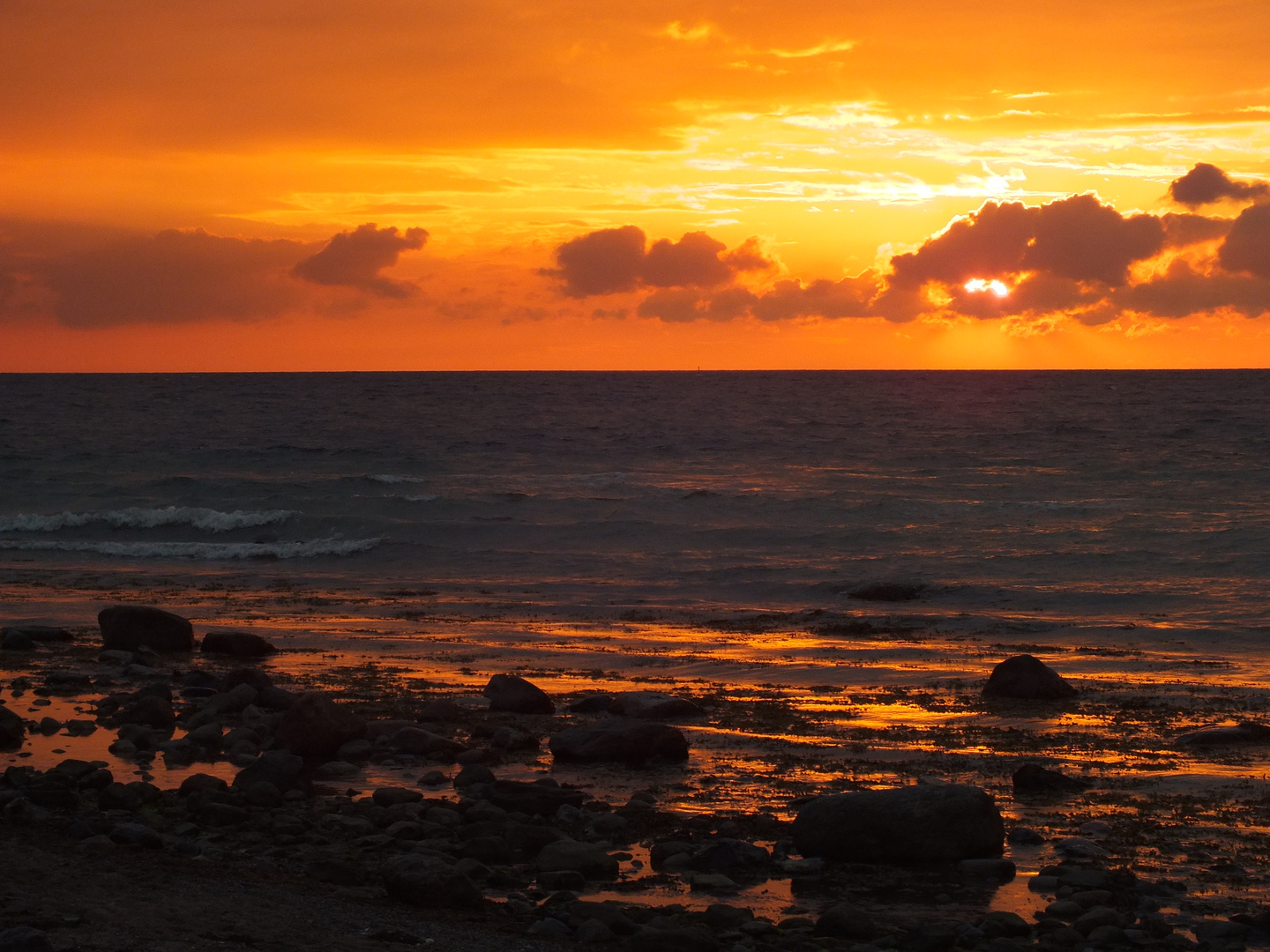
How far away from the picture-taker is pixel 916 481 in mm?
43469

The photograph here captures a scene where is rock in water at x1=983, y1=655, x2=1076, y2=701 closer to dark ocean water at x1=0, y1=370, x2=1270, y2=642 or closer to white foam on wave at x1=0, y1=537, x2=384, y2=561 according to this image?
dark ocean water at x1=0, y1=370, x2=1270, y2=642

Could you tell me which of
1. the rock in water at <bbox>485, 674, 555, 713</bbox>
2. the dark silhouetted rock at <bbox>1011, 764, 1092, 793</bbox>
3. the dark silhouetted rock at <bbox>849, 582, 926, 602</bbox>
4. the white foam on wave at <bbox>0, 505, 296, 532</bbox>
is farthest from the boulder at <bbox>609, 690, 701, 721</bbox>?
the white foam on wave at <bbox>0, 505, 296, 532</bbox>

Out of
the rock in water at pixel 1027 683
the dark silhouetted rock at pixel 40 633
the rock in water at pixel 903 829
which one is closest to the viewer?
the rock in water at pixel 903 829

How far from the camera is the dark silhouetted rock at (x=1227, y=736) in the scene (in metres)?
11.8

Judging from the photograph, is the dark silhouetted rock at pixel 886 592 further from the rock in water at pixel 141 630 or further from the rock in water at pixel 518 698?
the rock in water at pixel 141 630

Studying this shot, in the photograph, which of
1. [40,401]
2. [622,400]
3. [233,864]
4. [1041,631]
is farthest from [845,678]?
[40,401]

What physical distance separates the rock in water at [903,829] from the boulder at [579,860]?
144cm

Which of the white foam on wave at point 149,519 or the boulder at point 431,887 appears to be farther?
the white foam on wave at point 149,519

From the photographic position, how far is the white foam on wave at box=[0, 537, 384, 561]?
29.7 meters

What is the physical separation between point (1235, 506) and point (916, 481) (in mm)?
11227

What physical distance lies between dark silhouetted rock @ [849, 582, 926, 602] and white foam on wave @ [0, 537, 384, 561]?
13.0 m

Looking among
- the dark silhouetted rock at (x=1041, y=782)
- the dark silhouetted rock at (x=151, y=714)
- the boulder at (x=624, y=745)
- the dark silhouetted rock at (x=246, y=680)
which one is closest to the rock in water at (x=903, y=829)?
the dark silhouetted rock at (x=1041, y=782)

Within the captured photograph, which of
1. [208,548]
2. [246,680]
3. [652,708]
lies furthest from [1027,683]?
[208,548]

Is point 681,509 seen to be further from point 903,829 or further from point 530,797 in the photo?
point 903,829
